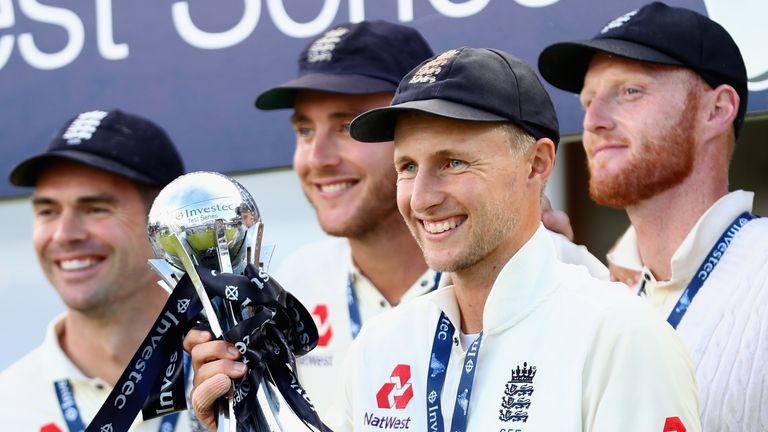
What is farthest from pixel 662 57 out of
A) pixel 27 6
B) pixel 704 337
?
pixel 27 6

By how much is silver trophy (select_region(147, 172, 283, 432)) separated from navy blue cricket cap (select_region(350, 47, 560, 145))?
1.02 feet

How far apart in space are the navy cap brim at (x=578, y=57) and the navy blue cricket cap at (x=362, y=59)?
1.35 feet

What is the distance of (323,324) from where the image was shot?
3.46 m

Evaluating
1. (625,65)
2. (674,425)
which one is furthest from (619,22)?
(674,425)

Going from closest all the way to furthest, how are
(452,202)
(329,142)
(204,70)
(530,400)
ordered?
(530,400) < (452,202) < (329,142) < (204,70)

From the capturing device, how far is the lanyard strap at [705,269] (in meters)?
2.78

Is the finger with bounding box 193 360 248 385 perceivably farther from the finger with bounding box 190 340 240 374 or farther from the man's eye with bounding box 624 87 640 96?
the man's eye with bounding box 624 87 640 96

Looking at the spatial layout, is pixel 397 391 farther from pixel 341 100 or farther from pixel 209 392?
pixel 341 100

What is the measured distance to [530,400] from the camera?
203cm

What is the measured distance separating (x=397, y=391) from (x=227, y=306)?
0.38 metres

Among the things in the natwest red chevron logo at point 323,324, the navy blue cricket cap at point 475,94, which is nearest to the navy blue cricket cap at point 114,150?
the natwest red chevron logo at point 323,324

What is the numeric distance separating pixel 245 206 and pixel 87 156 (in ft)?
4.60

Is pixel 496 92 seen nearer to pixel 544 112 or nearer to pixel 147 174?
pixel 544 112

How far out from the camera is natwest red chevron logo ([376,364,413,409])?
2223 mm
